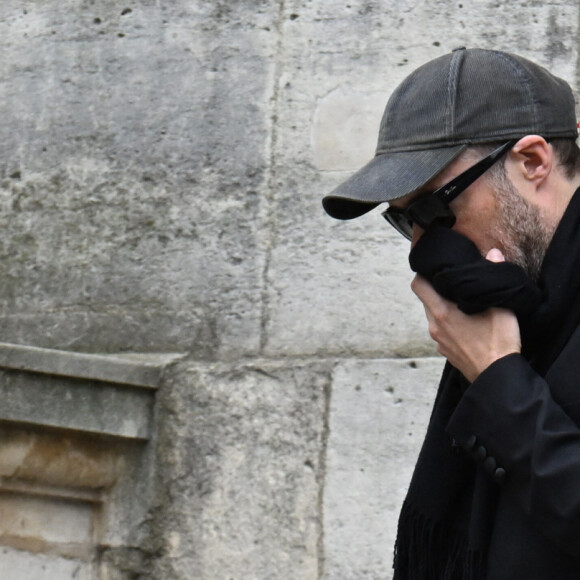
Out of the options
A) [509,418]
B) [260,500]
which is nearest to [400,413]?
[260,500]

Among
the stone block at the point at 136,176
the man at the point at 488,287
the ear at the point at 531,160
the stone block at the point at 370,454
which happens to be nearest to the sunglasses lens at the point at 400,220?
the man at the point at 488,287

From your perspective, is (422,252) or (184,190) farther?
(184,190)

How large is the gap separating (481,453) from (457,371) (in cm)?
28

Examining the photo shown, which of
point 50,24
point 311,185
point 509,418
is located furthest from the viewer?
point 50,24

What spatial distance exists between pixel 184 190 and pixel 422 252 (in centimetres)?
125

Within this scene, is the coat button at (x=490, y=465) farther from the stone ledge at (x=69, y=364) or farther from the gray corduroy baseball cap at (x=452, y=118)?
the stone ledge at (x=69, y=364)

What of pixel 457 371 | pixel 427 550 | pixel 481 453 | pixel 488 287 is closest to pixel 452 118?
pixel 488 287

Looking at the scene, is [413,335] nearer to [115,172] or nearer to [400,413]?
[400,413]

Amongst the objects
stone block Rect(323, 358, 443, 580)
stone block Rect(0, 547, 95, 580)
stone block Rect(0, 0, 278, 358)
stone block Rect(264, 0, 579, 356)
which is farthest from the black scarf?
stone block Rect(0, 547, 95, 580)

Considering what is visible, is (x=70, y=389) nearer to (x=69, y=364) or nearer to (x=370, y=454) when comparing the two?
(x=69, y=364)

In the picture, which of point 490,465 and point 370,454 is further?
point 370,454

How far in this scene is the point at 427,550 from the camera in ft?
6.48

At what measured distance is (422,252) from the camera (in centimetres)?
190

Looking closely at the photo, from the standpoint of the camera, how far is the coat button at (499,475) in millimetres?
1734
